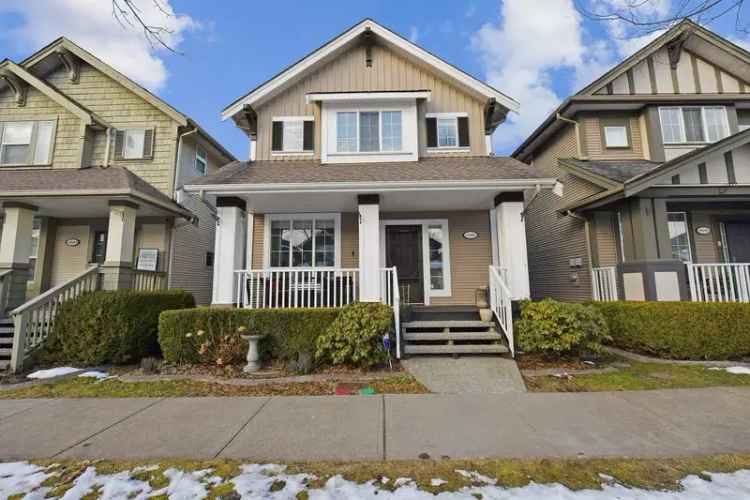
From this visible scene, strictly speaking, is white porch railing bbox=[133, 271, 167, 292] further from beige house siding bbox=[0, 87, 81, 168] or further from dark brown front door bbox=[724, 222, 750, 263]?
dark brown front door bbox=[724, 222, 750, 263]

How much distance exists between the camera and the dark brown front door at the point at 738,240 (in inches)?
364

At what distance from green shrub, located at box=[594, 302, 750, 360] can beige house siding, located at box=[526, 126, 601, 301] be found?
3.06m

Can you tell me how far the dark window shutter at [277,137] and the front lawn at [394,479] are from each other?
7.77m

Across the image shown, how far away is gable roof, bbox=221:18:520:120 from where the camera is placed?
356 inches

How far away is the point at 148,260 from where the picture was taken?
9398 mm

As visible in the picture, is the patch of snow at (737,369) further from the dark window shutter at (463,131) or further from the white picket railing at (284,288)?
the dark window shutter at (463,131)

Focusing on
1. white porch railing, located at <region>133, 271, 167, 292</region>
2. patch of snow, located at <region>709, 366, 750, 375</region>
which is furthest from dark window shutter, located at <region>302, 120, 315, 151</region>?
patch of snow, located at <region>709, 366, 750, 375</region>

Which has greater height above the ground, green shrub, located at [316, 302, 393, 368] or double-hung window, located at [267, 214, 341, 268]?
double-hung window, located at [267, 214, 341, 268]

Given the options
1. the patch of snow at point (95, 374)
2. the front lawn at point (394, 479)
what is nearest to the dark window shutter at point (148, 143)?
the patch of snow at point (95, 374)

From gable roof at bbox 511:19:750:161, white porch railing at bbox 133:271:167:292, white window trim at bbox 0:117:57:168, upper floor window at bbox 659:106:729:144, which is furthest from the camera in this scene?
upper floor window at bbox 659:106:729:144

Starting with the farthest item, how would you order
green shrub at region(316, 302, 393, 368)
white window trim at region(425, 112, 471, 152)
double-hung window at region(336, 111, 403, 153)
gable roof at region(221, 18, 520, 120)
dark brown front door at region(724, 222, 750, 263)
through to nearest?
dark brown front door at region(724, 222, 750, 263) < white window trim at region(425, 112, 471, 152) < gable roof at region(221, 18, 520, 120) < double-hung window at region(336, 111, 403, 153) < green shrub at region(316, 302, 393, 368)

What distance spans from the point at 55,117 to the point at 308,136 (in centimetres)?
750

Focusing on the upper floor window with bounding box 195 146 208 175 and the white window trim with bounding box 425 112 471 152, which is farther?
the upper floor window with bounding box 195 146 208 175

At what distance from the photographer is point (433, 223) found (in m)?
9.03
